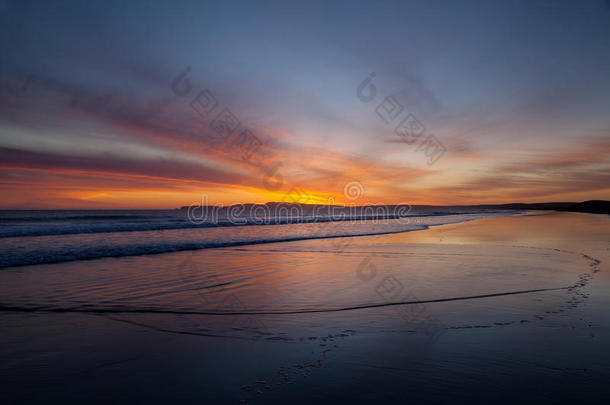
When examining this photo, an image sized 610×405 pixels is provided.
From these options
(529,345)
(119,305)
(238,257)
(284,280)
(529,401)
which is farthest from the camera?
(238,257)

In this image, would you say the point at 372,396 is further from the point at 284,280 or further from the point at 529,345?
the point at 284,280

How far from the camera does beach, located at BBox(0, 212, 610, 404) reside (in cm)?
312

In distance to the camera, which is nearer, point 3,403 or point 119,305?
point 3,403

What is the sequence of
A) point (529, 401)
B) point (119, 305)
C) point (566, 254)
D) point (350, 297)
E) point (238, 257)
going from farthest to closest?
point (238, 257), point (566, 254), point (350, 297), point (119, 305), point (529, 401)

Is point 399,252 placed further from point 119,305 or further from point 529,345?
point 119,305

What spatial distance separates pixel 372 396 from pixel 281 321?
232 centimetres

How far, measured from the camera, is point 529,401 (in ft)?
9.43

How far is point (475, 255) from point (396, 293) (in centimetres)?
662

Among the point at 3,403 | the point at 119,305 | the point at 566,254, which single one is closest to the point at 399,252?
the point at 566,254

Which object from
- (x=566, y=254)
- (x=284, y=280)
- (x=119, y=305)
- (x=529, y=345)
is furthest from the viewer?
(x=566, y=254)

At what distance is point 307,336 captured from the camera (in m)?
4.42

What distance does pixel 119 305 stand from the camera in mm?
5922

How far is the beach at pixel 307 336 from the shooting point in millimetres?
3119

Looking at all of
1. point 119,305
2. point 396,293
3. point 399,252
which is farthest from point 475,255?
point 119,305
